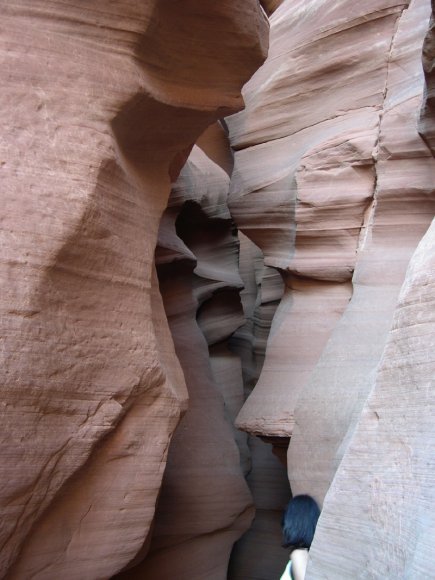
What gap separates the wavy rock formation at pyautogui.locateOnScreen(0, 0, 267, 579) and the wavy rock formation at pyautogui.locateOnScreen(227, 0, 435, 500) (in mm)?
1306

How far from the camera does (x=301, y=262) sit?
212 inches

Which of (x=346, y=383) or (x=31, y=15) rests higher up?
(x=31, y=15)

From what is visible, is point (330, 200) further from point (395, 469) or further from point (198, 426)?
point (395, 469)

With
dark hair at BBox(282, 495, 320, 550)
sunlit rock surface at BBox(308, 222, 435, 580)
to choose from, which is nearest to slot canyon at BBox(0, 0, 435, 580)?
sunlit rock surface at BBox(308, 222, 435, 580)

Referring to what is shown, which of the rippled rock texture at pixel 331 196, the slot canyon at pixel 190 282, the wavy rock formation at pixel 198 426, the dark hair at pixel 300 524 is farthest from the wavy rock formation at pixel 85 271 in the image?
the wavy rock formation at pixel 198 426

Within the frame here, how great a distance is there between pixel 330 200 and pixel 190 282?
1.58 m

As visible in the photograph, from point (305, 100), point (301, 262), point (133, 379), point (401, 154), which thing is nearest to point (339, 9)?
point (305, 100)

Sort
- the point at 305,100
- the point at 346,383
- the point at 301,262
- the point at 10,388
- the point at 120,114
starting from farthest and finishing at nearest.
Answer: the point at 305,100 → the point at 301,262 → the point at 346,383 → the point at 120,114 → the point at 10,388

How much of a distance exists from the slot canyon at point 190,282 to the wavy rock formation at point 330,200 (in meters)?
0.02

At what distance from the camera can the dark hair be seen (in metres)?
2.99

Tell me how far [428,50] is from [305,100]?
1.86 metres

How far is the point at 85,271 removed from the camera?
10.7 ft

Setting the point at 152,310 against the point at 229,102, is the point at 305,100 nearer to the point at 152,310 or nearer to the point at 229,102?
the point at 229,102

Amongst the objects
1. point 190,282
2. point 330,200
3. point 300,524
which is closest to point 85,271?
point 300,524
